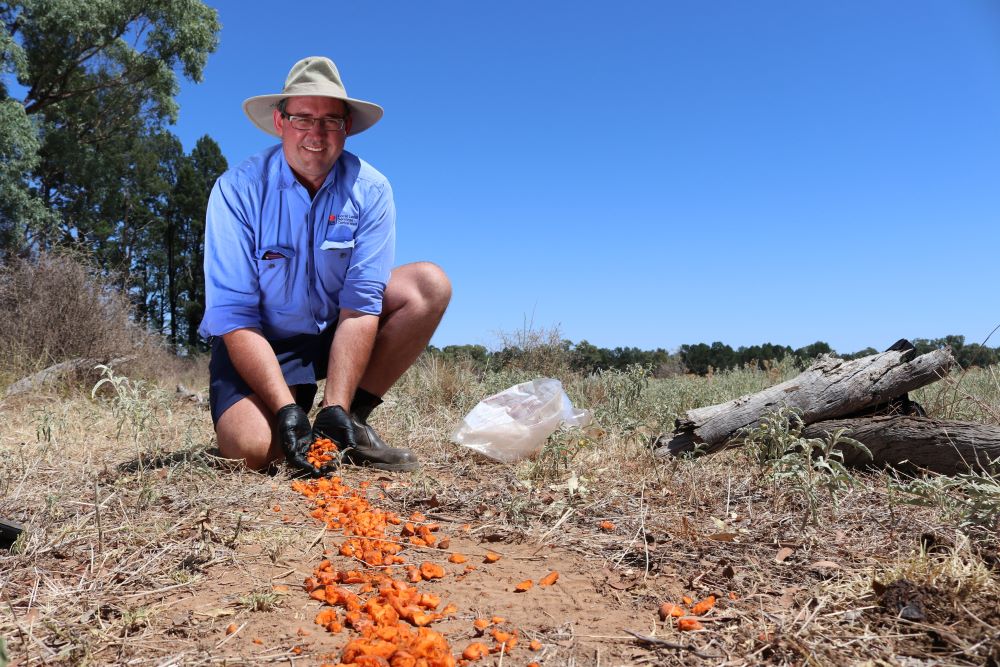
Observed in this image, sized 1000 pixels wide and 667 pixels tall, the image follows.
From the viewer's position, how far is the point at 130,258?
20.5 metres

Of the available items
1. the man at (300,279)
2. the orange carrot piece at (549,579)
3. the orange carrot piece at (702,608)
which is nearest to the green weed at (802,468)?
the orange carrot piece at (702,608)

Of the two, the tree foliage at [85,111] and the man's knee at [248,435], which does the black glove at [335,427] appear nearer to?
the man's knee at [248,435]

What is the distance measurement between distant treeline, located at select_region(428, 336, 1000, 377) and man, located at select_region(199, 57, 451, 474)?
356 cm

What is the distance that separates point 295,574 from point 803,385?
2781 millimetres

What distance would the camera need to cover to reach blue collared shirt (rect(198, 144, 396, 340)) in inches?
127

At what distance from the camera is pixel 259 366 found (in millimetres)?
3141

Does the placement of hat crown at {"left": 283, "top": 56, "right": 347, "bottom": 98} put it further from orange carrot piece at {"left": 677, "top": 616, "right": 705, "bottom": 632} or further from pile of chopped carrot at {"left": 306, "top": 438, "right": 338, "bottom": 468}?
orange carrot piece at {"left": 677, "top": 616, "right": 705, "bottom": 632}

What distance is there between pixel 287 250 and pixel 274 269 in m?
0.11

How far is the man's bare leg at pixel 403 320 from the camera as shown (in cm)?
360

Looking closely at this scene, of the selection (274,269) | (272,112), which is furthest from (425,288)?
(272,112)

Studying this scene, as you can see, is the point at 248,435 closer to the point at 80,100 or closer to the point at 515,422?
the point at 515,422

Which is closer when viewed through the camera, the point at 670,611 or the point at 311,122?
the point at 670,611

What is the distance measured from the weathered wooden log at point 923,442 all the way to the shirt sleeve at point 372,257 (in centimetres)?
225

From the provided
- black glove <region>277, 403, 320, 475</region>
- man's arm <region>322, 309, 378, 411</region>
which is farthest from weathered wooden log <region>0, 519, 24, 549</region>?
man's arm <region>322, 309, 378, 411</region>
